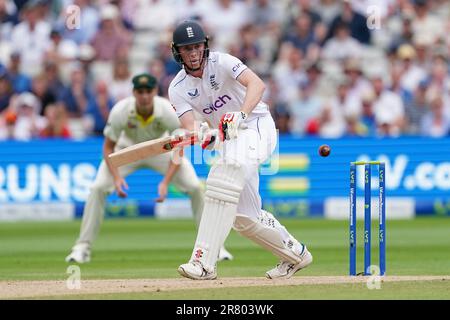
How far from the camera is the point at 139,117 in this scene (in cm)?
1071

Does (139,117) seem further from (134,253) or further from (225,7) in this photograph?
(225,7)

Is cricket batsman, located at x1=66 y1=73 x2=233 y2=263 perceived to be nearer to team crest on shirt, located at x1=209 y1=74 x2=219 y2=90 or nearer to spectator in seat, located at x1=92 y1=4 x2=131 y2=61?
team crest on shirt, located at x1=209 y1=74 x2=219 y2=90

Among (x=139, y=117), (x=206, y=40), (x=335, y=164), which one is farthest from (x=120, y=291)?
(x=335, y=164)

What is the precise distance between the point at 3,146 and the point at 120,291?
8998mm

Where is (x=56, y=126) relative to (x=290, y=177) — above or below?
above

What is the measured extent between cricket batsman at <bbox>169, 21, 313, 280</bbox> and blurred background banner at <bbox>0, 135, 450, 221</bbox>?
7.54 m

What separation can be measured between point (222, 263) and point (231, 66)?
3047 mm

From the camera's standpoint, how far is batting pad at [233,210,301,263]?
756cm

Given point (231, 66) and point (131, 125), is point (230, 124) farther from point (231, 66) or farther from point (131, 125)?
point (131, 125)

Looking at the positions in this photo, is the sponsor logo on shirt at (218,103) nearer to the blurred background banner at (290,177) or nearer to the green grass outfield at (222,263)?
the green grass outfield at (222,263)

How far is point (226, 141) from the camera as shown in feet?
23.7

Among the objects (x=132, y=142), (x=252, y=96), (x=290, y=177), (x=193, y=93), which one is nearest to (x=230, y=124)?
(x=252, y=96)

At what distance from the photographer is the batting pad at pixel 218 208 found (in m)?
7.17

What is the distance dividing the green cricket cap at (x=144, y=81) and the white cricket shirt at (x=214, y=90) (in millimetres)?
2436
